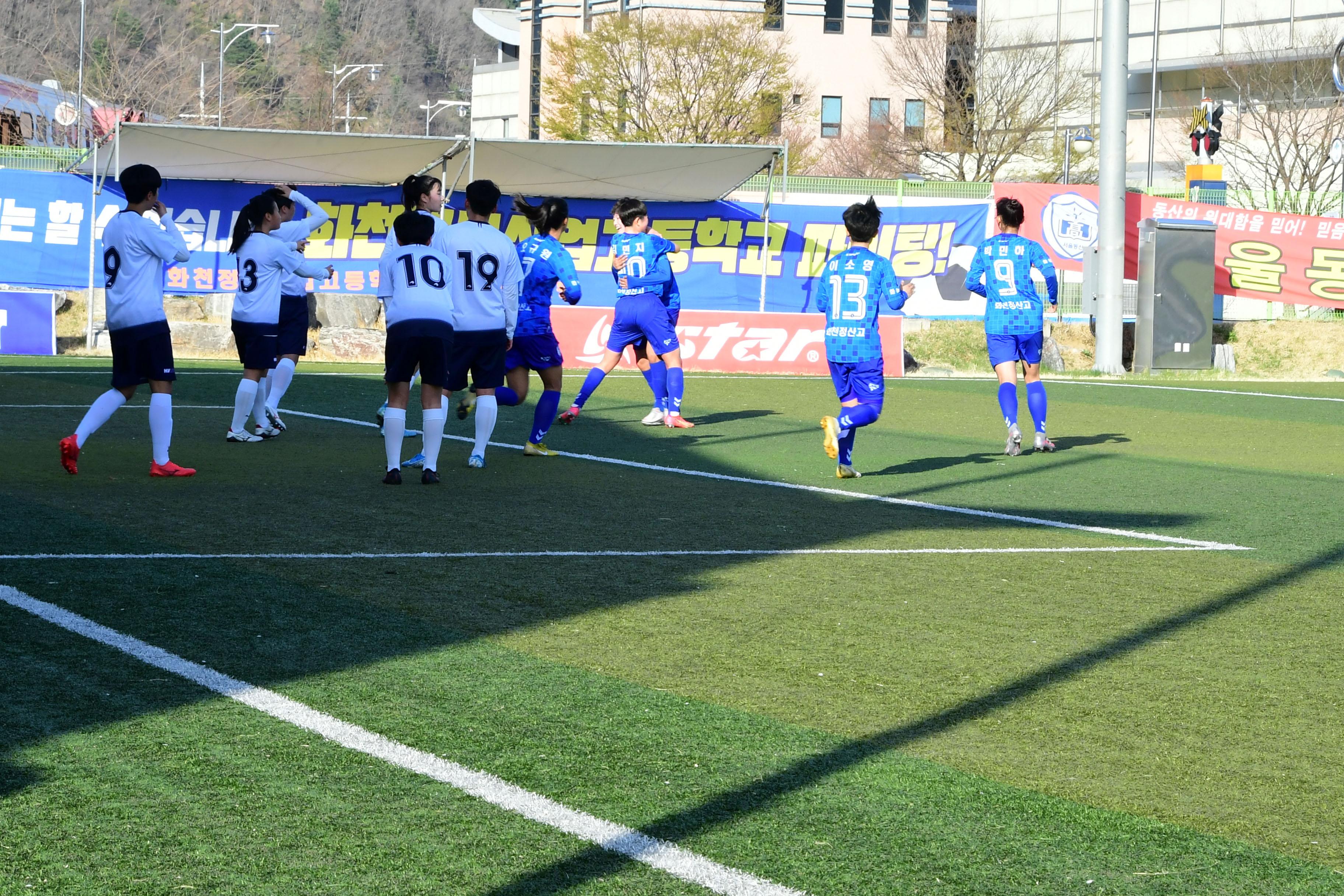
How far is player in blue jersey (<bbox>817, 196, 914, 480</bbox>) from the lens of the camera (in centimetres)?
1009

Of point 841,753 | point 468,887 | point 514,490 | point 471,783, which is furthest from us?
point 514,490

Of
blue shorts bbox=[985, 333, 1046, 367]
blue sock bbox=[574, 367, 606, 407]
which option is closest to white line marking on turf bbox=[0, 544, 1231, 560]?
blue shorts bbox=[985, 333, 1046, 367]

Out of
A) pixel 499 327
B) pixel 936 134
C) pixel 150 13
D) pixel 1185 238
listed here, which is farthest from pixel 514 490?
pixel 150 13

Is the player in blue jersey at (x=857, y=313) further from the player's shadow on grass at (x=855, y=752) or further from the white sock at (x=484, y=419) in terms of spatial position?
the player's shadow on grass at (x=855, y=752)

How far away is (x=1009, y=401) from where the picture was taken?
12.2 metres

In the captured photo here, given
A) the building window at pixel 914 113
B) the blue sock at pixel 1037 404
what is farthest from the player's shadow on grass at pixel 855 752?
the building window at pixel 914 113

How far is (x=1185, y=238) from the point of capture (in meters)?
24.4

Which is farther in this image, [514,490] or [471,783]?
[514,490]

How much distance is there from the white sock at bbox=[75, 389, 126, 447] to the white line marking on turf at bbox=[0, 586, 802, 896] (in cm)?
450

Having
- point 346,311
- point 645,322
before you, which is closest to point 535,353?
point 645,322

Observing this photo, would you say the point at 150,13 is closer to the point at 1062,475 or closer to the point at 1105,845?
the point at 1062,475

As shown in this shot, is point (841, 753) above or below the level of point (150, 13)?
below

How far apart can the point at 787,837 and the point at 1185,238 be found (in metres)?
22.6

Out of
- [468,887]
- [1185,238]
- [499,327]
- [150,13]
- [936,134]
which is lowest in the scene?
[468,887]
